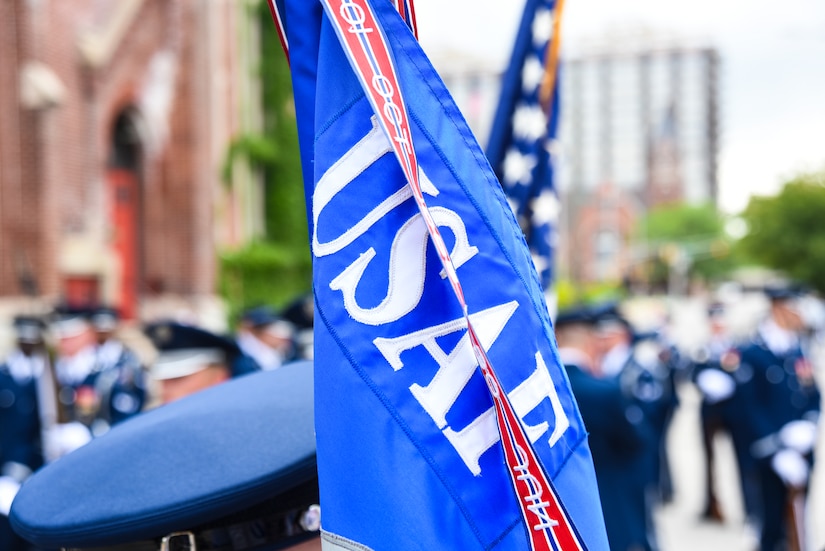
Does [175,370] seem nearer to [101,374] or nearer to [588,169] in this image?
[101,374]

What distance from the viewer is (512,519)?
0.97 metres

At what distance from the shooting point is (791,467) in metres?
5.91

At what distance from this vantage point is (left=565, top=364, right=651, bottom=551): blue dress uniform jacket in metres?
4.50

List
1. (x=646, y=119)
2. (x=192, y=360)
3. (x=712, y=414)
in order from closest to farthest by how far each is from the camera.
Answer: (x=192, y=360) < (x=712, y=414) < (x=646, y=119)

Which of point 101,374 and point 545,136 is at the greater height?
point 545,136

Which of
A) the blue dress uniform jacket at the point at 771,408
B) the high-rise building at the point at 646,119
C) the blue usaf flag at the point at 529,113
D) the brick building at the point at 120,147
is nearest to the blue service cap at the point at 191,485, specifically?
the blue usaf flag at the point at 529,113

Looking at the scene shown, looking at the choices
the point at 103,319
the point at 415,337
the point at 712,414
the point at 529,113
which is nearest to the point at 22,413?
the point at 103,319

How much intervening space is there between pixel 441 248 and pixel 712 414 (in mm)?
8069

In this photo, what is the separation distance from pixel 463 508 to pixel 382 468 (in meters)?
0.11

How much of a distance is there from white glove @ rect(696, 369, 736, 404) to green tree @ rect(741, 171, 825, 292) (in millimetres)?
38791

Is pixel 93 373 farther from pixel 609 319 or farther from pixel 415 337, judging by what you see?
Answer: pixel 415 337

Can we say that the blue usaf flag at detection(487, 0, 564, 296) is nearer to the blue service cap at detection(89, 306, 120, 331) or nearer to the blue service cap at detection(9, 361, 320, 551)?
the blue service cap at detection(9, 361, 320, 551)

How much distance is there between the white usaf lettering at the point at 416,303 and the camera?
0.99 meters

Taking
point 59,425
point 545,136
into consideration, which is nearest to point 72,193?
point 59,425
